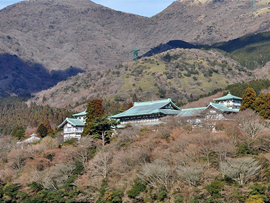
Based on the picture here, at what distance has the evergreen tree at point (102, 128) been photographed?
61.2 m

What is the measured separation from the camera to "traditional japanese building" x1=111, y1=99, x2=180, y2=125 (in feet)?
208

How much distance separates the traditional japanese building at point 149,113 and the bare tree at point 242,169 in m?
24.1

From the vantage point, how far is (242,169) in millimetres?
38281

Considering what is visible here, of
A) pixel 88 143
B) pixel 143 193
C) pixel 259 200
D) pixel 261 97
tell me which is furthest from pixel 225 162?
pixel 88 143

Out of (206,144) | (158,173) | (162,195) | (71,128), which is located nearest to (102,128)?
(71,128)

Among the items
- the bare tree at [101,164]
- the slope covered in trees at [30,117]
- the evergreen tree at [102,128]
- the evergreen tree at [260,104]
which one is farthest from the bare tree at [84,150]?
the slope covered in trees at [30,117]

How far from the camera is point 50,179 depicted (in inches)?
2156

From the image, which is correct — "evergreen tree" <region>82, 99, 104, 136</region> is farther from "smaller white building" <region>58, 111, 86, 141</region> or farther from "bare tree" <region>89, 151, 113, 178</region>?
"bare tree" <region>89, 151, 113, 178</region>

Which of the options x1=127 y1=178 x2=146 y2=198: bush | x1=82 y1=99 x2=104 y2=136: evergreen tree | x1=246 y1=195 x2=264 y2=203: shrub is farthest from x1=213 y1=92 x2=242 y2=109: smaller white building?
x1=246 y1=195 x2=264 y2=203: shrub

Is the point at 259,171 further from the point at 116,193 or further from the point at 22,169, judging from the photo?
the point at 22,169

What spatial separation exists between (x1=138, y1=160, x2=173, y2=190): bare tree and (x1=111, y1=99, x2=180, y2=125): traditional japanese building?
1893 cm

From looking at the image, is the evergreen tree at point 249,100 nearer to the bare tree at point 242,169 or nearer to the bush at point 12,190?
the bare tree at point 242,169

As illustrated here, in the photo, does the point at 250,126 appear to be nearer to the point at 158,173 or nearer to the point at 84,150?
the point at 158,173

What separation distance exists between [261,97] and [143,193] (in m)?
29.6
